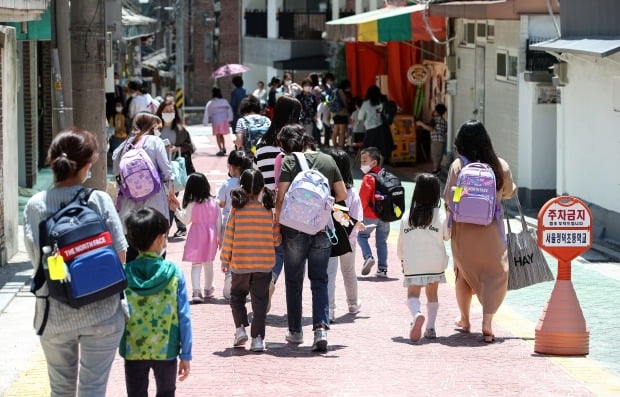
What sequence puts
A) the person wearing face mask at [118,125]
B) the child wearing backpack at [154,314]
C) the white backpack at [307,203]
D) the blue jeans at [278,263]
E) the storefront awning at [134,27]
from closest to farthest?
the child wearing backpack at [154,314], the white backpack at [307,203], the blue jeans at [278,263], the person wearing face mask at [118,125], the storefront awning at [134,27]

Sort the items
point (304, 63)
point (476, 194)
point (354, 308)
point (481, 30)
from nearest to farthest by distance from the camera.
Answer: point (476, 194) < point (354, 308) < point (481, 30) < point (304, 63)

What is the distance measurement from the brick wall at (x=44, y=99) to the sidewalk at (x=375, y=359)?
41.1 feet

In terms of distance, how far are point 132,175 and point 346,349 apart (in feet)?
7.83

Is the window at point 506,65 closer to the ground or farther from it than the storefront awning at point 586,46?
closer to the ground

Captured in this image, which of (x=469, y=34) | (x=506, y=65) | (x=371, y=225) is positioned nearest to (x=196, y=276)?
(x=371, y=225)

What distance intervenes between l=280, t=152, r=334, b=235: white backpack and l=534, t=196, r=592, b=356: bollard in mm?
1646

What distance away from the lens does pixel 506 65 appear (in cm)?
2172

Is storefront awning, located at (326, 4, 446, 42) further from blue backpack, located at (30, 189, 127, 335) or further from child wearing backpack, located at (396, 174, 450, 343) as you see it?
blue backpack, located at (30, 189, 127, 335)

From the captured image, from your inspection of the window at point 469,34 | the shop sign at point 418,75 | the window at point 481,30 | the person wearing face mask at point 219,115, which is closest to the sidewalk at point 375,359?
the window at point 481,30

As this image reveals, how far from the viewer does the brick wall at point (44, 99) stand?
80.1ft

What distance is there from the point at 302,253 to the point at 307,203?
0.43 meters

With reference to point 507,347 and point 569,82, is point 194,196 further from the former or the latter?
point 569,82

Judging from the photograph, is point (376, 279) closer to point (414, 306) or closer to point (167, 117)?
point (414, 306)

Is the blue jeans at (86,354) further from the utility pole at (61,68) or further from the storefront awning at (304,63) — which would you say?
the storefront awning at (304,63)
